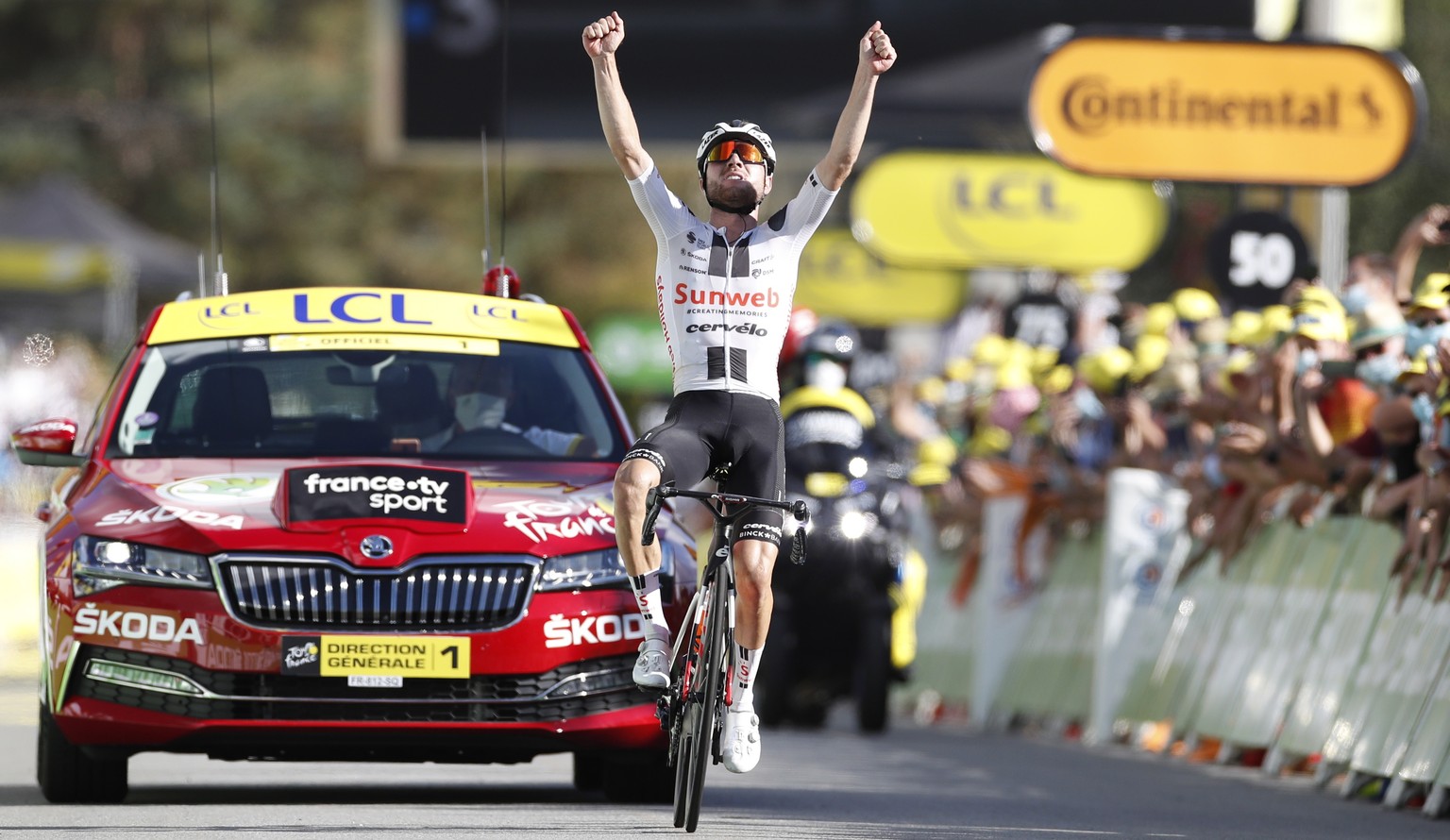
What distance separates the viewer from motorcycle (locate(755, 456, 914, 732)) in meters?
16.8

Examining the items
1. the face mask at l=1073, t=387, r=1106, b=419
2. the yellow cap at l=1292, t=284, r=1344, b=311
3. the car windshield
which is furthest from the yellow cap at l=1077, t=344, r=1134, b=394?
the car windshield

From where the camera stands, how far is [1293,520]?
13.9m

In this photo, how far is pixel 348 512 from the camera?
10.0 m

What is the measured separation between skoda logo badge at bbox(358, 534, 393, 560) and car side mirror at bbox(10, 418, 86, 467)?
1.37m

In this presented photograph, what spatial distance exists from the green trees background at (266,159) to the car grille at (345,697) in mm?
51007

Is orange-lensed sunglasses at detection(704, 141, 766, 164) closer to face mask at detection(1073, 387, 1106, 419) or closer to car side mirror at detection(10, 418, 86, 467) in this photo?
car side mirror at detection(10, 418, 86, 467)

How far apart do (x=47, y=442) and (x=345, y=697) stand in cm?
162

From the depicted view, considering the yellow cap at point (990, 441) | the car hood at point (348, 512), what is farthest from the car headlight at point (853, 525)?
the car hood at point (348, 512)

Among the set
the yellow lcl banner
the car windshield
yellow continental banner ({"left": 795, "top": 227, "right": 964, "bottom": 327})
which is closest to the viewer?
the car windshield

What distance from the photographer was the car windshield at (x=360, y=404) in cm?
1092

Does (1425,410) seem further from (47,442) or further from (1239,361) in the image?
(47,442)

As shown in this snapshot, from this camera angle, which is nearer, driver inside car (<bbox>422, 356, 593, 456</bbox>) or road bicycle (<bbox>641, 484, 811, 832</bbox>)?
road bicycle (<bbox>641, 484, 811, 832</bbox>)

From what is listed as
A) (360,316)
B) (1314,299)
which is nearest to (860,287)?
(1314,299)

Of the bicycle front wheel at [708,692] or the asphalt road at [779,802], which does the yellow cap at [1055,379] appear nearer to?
the asphalt road at [779,802]
